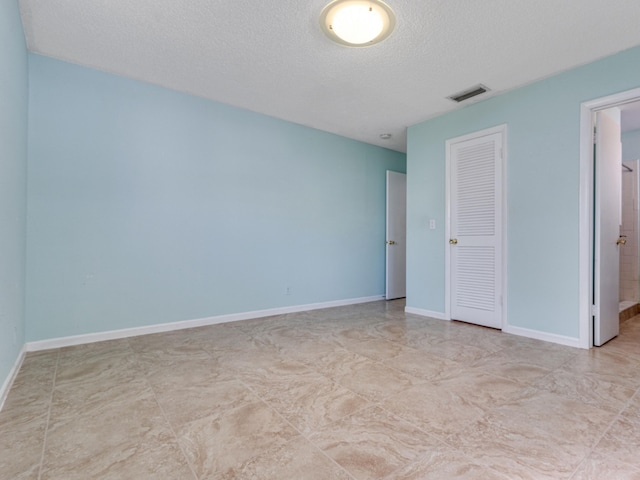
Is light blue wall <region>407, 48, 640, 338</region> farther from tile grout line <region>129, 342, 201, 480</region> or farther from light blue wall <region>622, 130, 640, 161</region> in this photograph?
tile grout line <region>129, 342, 201, 480</region>

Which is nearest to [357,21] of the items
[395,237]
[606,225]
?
[606,225]

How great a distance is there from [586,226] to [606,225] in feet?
1.28

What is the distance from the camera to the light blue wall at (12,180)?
69.1 inches

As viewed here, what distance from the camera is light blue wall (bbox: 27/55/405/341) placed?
8.84 feet

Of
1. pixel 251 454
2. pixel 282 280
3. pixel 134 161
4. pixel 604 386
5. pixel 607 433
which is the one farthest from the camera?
pixel 282 280

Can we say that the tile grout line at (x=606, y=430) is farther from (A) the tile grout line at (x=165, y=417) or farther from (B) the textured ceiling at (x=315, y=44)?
(B) the textured ceiling at (x=315, y=44)

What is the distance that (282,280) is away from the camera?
4086 mm

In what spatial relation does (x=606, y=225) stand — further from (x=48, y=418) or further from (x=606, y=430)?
(x=48, y=418)

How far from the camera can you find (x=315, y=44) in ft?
8.10

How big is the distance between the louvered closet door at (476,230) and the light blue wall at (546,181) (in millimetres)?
138

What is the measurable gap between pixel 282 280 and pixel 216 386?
2.15 m

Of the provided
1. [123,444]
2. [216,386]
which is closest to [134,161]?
[216,386]

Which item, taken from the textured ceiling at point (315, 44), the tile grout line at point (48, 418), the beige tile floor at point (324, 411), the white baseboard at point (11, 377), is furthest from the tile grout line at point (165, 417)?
the textured ceiling at point (315, 44)

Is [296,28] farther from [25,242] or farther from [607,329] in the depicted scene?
[607,329]
